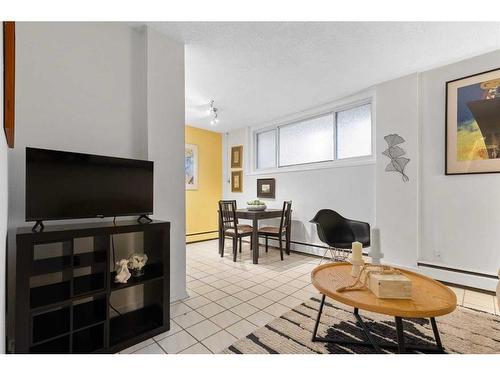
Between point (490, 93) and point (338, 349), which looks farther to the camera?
point (490, 93)

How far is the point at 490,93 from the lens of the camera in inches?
102

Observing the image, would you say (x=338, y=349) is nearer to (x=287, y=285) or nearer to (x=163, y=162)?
(x=287, y=285)

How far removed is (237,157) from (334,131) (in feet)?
7.79

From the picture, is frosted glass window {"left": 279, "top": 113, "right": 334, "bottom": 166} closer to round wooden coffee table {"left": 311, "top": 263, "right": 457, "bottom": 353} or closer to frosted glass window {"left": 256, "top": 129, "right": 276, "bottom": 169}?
frosted glass window {"left": 256, "top": 129, "right": 276, "bottom": 169}

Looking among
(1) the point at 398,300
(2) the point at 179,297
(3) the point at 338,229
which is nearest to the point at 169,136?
(2) the point at 179,297

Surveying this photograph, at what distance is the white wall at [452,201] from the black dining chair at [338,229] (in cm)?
70

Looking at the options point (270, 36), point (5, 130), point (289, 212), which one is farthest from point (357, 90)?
point (5, 130)

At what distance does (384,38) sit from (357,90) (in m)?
1.30

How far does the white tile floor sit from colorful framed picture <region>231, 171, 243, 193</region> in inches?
81.4

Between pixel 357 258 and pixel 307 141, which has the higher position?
pixel 307 141

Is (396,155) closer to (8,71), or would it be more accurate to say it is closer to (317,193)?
(317,193)

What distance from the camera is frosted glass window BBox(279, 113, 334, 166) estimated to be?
4227mm

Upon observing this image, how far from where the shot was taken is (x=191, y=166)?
5344 mm

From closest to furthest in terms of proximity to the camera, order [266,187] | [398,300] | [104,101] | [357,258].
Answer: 1. [398,300]
2. [357,258]
3. [104,101]
4. [266,187]
